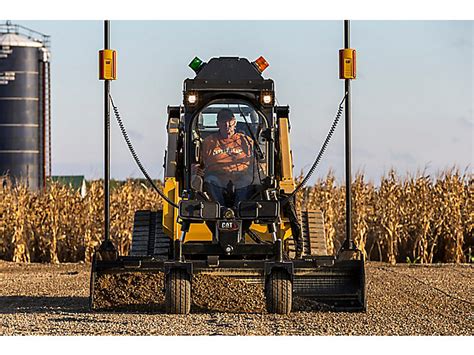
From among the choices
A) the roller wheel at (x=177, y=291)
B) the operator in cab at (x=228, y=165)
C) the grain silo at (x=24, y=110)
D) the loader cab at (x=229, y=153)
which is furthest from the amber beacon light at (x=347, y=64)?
the grain silo at (x=24, y=110)

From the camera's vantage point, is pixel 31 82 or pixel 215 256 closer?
pixel 215 256

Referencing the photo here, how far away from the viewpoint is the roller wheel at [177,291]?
11047mm

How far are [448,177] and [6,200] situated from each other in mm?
9078

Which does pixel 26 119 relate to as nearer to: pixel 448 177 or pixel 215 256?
pixel 448 177

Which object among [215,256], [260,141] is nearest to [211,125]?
[260,141]

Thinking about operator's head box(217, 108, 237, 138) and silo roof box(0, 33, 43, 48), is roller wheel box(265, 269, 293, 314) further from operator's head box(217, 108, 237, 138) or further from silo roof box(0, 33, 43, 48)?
silo roof box(0, 33, 43, 48)

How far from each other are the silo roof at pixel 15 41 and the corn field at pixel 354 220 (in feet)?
48.7

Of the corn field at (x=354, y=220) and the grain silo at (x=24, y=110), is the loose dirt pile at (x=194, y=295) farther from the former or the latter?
the grain silo at (x=24, y=110)

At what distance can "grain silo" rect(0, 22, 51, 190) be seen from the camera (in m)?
35.3

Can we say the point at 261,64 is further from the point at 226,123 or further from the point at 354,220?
the point at 354,220

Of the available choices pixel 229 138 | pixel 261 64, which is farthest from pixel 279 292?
pixel 261 64

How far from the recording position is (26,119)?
116 feet

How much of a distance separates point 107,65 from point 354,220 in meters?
10.4

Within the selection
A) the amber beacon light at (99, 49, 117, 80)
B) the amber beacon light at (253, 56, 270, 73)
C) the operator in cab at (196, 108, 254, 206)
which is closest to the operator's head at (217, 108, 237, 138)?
the operator in cab at (196, 108, 254, 206)
